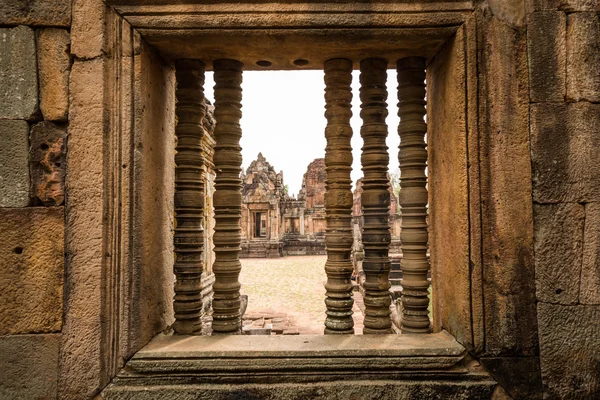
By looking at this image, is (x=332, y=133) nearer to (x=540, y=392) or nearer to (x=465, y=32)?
(x=465, y=32)

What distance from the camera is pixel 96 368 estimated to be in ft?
5.80

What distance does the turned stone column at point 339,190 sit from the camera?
2221 millimetres

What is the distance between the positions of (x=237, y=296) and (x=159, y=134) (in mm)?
1095

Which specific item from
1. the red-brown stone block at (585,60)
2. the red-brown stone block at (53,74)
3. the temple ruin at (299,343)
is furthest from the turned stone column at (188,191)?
the red-brown stone block at (585,60)

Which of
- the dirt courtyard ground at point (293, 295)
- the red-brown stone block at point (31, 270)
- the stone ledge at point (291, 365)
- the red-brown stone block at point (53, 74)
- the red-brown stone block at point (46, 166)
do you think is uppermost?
the red-brown stone block at point (53, 74)

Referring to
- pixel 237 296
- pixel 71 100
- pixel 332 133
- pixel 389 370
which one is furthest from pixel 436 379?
pixel 71 100

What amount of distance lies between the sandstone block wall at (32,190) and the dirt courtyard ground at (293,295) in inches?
166

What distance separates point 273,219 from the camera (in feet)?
71.9

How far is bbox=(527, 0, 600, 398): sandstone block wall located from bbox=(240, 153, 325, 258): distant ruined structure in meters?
19.5

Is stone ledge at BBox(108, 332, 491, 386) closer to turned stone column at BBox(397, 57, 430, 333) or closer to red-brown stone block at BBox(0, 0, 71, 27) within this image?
turned stone column at BBox(397, 57, 430, 333)

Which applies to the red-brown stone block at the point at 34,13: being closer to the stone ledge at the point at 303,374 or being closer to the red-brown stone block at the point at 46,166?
the red-brown stone block at the point at 46,166

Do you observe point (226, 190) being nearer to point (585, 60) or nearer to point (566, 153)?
point (566, 153)

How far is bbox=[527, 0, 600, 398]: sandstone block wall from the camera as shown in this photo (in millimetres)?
1795

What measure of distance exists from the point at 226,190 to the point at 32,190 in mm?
983
